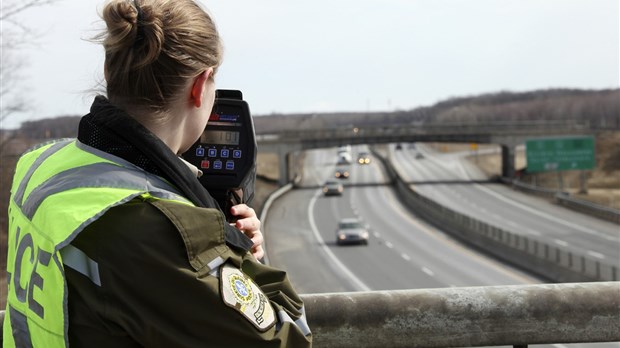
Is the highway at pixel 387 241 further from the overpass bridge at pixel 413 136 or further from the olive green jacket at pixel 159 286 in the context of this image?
the olive green jacket at pixel 159 286

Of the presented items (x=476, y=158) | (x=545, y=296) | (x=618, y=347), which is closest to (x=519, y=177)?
(x=476, y=158)

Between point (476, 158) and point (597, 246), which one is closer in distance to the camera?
point (597, 246)

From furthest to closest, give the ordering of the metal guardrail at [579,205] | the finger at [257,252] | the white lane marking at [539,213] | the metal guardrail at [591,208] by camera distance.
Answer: the metal guardrail at [579,205] → the metal guardrail at [591,208] → the white lane marking at [539,213] → the finger at [257,252]

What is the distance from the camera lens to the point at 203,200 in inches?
76.5

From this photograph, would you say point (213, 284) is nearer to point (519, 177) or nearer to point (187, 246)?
point (187, 246)

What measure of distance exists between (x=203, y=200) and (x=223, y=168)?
0.86 metres

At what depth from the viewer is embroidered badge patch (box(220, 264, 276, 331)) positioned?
176cm

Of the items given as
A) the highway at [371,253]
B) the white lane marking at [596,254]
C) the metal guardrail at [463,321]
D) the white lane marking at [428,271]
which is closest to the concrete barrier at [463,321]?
the metal guardrail at [463,321]

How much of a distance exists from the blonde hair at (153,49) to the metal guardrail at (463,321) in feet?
5.69

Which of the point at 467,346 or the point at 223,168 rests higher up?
the point at 223,168

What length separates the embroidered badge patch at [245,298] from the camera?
5.79ft

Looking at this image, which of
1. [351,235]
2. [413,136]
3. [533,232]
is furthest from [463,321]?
[413,136]

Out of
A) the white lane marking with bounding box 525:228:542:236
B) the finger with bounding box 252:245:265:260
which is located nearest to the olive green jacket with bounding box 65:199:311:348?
the finger with bounding box 252:245:265:260

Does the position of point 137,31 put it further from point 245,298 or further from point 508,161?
point 508,161
